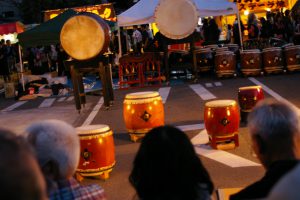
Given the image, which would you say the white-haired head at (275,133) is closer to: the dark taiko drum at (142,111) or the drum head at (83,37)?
the dark taiko drum at (142,111)

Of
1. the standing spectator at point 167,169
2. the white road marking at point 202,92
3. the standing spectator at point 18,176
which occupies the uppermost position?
the standing spectator at point 18,176

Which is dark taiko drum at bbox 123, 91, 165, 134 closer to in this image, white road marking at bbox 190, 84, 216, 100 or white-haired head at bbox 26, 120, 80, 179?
white road marking at bbox 190, 84, 216, 100

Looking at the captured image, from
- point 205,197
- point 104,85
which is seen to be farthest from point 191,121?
point 205,197

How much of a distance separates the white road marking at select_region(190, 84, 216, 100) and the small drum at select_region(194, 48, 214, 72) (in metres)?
2.09

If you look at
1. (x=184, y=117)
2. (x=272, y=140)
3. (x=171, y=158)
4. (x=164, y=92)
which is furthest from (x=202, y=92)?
(x=171, y=158)

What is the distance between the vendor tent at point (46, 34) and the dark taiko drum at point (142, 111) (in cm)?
864

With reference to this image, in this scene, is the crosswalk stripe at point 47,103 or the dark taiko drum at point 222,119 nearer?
the dark taiko drum at point 222,119

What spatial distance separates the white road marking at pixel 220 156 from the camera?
7.19 meters

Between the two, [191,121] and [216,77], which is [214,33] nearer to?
[216,77]

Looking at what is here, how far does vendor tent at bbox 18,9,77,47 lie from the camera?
17047 millimetres

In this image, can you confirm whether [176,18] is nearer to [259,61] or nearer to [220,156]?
[259,61]

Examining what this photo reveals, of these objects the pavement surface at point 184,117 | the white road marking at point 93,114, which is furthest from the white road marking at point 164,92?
the white road marking at point 93,114

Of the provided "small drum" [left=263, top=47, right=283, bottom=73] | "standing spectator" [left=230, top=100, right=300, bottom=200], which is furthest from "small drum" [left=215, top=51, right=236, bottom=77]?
"standing spectator" [left=230, top=100, right=300, bottom=200]

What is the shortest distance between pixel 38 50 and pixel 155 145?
24.4 meters
